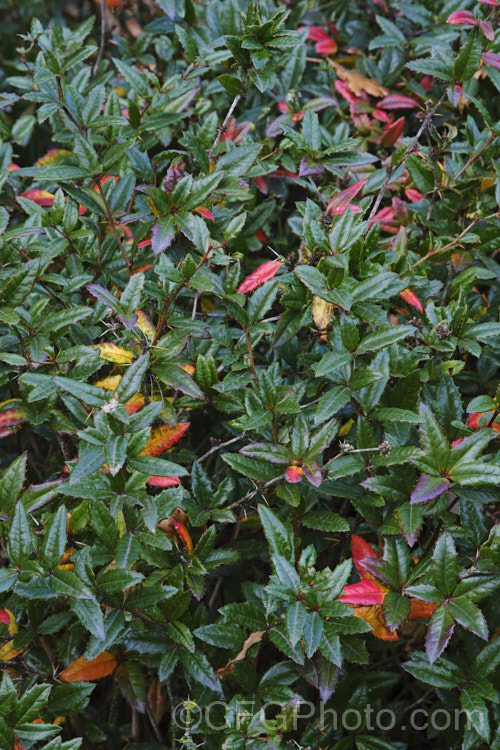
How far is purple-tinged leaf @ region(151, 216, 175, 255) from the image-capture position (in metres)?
1.52

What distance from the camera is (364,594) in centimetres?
150

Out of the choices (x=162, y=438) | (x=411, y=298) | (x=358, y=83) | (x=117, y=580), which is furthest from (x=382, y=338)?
(x=358, y=83)

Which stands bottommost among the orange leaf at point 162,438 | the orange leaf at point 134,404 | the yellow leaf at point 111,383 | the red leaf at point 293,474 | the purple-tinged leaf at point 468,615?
the purple-tinged leaf at point 468,615

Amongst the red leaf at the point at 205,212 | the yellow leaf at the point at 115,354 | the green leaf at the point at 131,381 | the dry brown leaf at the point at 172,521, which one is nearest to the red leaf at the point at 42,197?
the red leaf at the point at 205,212

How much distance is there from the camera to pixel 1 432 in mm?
1630

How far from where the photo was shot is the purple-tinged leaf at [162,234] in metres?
1.52

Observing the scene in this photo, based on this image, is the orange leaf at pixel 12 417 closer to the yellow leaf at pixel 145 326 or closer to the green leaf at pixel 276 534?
the yellow leaf at pixel 145 326

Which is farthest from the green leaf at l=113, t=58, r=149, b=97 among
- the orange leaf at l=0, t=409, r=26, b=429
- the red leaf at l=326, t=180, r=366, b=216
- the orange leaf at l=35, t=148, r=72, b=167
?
the orange leaf at l=0, t=409, r=26, b=429

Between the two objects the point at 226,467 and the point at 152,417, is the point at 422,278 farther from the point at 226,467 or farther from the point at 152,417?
the point at 152,417

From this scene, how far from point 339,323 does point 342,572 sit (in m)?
0.55

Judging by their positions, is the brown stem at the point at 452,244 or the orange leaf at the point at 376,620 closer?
the orange leaf at the point at 376,620

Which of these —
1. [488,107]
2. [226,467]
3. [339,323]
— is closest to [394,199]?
[488,107]

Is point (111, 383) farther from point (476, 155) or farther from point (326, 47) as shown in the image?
point (326, 47)

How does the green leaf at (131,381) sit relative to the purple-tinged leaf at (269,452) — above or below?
above
